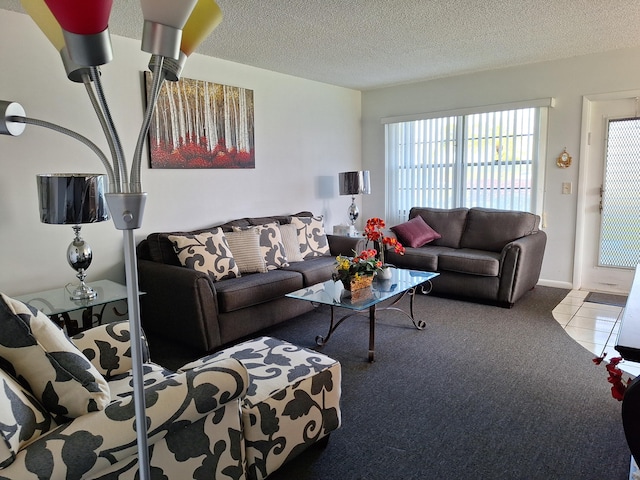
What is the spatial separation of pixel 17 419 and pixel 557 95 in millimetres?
5083

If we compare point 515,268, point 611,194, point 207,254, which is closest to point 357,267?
point 207,254

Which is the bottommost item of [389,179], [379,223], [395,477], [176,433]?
[395,477]

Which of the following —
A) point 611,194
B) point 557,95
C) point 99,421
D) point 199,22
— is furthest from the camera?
point 557,95

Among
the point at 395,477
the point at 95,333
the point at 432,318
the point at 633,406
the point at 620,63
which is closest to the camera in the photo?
the point at 633,406

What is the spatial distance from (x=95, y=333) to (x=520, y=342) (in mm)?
2838

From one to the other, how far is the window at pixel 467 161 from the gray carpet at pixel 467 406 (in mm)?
1792

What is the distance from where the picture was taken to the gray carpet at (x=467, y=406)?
6.44 ft

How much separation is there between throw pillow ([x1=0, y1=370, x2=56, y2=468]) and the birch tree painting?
2749mm

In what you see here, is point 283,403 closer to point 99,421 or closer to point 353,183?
point 99,421

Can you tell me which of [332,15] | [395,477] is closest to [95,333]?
[395,477]

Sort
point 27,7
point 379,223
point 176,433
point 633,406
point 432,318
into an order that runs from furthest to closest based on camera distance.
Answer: point 432,318, point 379,223, point 176,433, point 633,406, point 27,7

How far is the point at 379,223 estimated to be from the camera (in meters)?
3.65

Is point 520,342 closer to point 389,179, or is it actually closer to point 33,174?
point 389,179

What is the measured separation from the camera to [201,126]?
13.3 feet
